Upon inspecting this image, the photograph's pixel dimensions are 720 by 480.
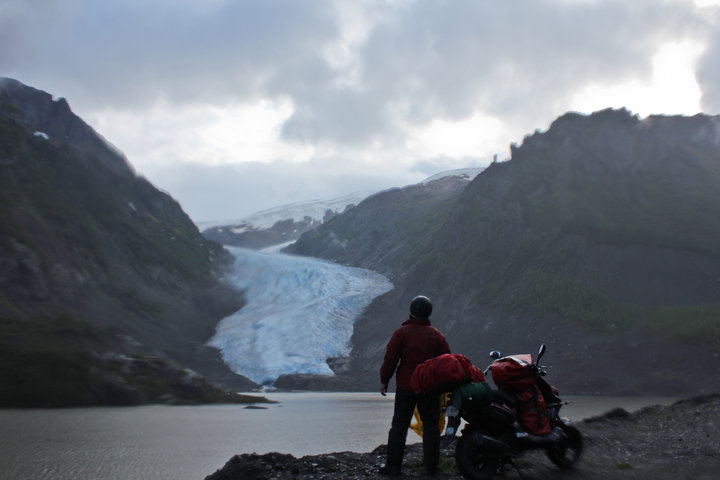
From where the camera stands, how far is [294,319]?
78.4m

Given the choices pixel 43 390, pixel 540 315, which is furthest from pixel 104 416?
pixel 540 315

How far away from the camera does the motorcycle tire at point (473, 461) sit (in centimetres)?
659

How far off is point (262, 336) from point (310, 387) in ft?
45.8

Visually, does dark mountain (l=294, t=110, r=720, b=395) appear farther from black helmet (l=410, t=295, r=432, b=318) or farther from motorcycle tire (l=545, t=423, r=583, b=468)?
black helmet (l=410, t=295, r=432, b=318)

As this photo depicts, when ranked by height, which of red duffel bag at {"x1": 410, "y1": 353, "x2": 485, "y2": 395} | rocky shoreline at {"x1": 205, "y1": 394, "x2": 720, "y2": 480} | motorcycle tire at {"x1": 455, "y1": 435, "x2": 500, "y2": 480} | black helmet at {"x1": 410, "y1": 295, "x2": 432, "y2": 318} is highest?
black helmet at {"x1": 410, "y1": 295, "x2": 432, "y2": 318}

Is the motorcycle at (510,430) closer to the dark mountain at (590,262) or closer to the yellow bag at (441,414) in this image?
the yellow bag at (441,414)

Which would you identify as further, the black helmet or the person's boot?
the black helmet

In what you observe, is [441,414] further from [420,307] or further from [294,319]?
[294,319]

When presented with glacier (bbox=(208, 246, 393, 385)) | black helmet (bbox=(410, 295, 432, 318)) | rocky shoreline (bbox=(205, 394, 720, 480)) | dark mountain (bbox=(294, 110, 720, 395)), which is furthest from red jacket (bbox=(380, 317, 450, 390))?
glacier (bbox=(208, 246, 393, 385))

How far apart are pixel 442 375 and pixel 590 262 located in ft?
182

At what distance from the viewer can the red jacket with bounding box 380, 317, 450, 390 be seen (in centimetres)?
723

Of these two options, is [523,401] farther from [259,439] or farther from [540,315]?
[540,315]

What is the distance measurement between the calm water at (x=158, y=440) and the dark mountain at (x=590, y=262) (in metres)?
21.2

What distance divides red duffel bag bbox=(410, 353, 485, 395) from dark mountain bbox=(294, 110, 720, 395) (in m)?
39.4
